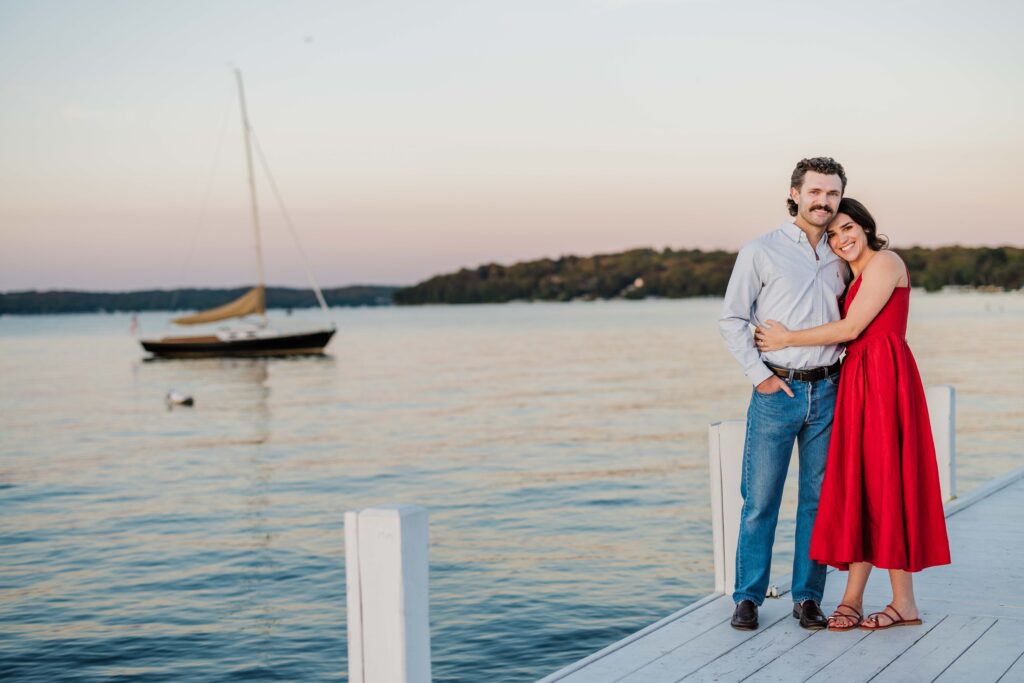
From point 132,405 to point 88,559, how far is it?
25.8 m

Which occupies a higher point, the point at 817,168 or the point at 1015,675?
the point at 817,168

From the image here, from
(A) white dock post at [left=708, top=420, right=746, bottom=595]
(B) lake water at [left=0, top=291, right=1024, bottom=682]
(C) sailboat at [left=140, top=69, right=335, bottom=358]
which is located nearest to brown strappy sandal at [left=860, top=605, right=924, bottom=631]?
(A) white dock post at [left=708, top=420, right=746, bottom=595]

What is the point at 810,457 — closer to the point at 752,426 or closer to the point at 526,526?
the point at 752,426

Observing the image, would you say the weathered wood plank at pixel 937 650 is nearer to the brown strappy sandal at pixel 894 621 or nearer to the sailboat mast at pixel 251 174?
the brown strappy sandal at pixel 894 621

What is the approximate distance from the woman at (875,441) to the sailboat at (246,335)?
170 feet

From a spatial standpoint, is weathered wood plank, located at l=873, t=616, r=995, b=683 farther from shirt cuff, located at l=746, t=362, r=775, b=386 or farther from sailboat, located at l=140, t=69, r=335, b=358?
sailboat, located at l=140, t=69, r=335, b=358

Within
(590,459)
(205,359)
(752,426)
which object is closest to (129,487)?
(590,459)

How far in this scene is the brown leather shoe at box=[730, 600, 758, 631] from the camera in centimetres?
450

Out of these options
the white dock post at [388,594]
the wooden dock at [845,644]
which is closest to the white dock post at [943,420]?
the wooden dock at [845,644]

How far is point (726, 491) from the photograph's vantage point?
505 cm

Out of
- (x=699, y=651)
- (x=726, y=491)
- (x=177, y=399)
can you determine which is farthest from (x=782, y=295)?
(x=177, y=399)

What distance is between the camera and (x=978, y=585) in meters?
5.19

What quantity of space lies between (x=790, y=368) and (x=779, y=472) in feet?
1.52

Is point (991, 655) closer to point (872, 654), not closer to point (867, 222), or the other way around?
point (872, 654)
